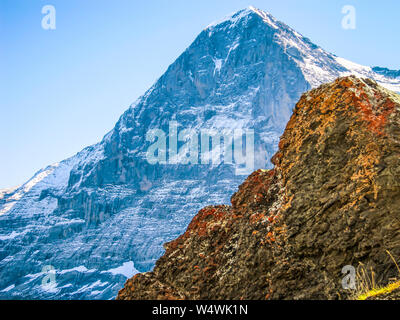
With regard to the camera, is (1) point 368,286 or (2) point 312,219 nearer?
(1) point 368,286

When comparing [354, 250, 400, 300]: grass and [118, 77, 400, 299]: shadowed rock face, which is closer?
[354, 250, 400, 300]: grass

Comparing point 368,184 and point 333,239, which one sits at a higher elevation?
point 368,184

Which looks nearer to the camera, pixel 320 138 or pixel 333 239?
pixel 333 239

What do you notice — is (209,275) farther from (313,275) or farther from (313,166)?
(313,166)

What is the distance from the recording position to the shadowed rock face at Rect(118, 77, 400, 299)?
9.53 metres

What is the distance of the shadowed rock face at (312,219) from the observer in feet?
31.3

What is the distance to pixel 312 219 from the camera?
1036 centimetres

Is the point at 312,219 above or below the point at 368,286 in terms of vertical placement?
above

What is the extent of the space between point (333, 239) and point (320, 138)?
2.55 m

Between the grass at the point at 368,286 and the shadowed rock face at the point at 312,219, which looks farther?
the shadowed rock face at the point at 312,219
